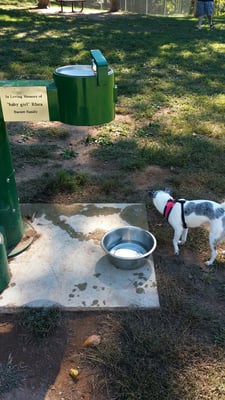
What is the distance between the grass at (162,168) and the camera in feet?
7.18

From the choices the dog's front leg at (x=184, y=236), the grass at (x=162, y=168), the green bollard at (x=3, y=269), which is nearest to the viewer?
the grass at (x=162, y=168)

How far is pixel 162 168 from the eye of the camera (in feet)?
14.3

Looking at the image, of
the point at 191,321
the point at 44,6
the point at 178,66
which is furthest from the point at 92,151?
the point at 44,6

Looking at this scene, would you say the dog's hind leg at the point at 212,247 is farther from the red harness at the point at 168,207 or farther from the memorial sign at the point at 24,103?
the memorial sign at the point at 24,103

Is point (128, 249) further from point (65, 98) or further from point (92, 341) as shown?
point (65, 98)

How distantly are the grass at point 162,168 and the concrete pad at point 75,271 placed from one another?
125 millimetres

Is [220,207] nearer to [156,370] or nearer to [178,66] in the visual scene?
[156,370]

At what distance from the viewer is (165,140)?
16.1 feet

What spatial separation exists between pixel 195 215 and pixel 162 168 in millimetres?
1572

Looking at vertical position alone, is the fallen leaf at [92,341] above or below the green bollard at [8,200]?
below

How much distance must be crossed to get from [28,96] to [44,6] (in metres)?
17.0

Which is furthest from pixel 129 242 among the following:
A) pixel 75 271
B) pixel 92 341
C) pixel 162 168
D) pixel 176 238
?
pixel 162 168

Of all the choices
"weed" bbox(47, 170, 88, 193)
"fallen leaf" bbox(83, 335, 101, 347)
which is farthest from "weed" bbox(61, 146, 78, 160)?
"fallen leaf" bbox(83, 335, 101, 347)

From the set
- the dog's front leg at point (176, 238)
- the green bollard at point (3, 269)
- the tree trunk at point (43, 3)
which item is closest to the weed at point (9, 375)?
the green bollard at point (3, 269)
